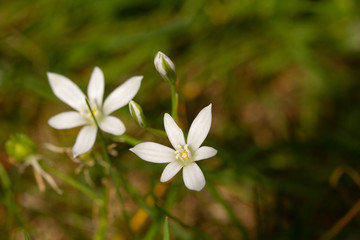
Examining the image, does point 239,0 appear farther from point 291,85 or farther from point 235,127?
point 235,127

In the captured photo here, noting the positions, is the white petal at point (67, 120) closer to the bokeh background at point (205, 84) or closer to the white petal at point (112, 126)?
the white petal at point (112, 126)

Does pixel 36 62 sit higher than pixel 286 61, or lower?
higher

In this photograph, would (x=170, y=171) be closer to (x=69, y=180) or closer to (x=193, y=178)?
(x=193, y=178)

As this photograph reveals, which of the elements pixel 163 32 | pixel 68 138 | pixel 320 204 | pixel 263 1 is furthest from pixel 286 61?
pixel 68 138

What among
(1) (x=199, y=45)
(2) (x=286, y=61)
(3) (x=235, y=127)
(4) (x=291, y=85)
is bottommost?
(3) (x=235, y=127)

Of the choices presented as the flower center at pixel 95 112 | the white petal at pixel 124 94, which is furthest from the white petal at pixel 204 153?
the flower center at pixel 95 112

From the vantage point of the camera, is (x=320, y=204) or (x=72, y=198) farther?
(x=72, y=198)

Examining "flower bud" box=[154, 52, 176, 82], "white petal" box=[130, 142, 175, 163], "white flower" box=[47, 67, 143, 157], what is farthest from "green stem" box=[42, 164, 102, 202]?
"flower bud" box=[154, 52, 176, 82]
